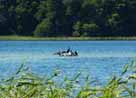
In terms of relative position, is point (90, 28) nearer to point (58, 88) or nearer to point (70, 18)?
point (70, 18)

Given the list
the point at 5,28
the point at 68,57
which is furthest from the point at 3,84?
the point at 5,28

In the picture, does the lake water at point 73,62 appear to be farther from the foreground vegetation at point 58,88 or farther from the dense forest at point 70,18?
the dense forest at point 70,18

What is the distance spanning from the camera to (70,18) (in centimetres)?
14550

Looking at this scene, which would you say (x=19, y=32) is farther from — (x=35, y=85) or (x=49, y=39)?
(x=35, y=85)

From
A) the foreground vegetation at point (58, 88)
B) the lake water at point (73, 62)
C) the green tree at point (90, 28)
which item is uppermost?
the foreground vegetation at point (58, 88)

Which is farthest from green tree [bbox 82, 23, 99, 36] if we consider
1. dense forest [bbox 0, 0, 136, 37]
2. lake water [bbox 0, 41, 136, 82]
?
lake water [bbox 0, 41, 136, 82]

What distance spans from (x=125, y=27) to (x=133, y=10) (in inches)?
163

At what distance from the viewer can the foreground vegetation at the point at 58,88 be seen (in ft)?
35.4

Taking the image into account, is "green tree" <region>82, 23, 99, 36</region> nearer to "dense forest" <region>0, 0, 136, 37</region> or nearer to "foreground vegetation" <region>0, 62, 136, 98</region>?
"dense forest" <region>0, 0, 136, 37</region>

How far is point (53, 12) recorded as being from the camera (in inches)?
5763

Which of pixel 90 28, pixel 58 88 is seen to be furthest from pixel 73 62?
pixel 90 28

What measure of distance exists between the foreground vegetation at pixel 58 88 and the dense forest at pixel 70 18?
126m

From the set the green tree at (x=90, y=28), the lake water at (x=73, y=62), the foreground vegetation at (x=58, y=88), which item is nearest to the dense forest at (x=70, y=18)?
the green tree at (x=90, y=28)

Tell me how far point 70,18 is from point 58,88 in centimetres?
13424
